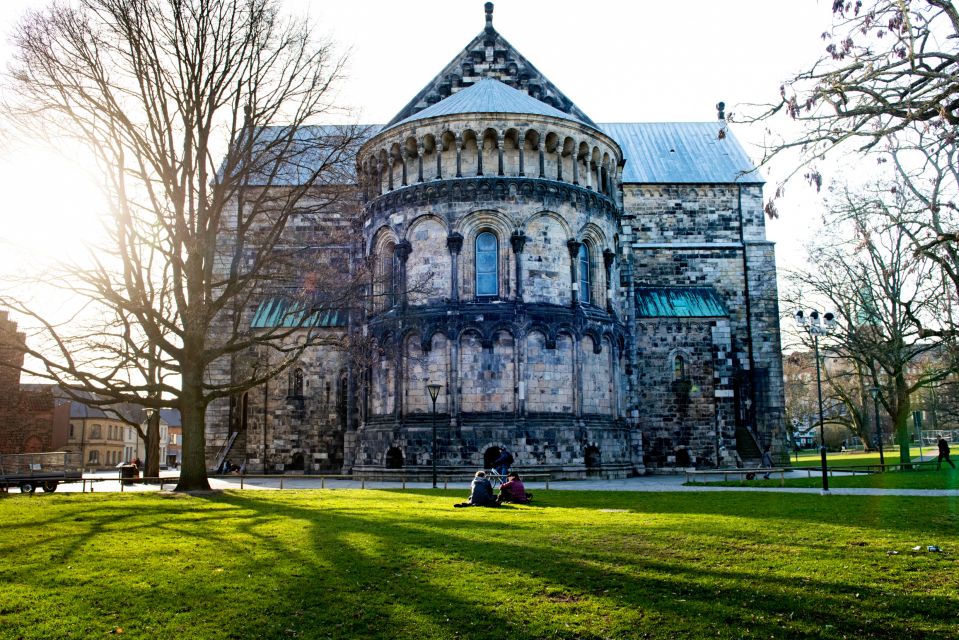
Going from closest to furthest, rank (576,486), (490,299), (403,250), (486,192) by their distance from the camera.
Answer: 1. (576,486)
2. (490,299)
3. (486,192)
4. (403,250)

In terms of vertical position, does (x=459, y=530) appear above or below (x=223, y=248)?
below

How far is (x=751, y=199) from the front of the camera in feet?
155

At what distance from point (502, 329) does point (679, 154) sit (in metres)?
23.0

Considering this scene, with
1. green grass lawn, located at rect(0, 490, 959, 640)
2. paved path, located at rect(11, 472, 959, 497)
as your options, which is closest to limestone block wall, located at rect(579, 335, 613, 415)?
paved path, located at rect(11, 472, 959, 497)

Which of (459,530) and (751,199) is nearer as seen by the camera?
(459,530)

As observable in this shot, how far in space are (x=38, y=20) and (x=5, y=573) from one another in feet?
57.7

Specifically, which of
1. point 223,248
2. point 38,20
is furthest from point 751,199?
point 38,20

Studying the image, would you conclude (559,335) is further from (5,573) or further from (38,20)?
(5,573)

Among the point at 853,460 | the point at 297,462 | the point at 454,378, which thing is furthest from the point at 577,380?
the point at 853,460

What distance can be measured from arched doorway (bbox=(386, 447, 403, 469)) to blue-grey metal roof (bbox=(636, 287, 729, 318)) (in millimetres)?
14907

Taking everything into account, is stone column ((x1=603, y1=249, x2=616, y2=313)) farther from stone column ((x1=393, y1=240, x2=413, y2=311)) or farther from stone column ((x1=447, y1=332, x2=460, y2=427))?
stone column ((x1=393, y1=240, x2=413, y2=311))

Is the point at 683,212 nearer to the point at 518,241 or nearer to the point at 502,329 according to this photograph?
the point at 518,241

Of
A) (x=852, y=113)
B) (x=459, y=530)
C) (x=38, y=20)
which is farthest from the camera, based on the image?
(x=38, y=20)

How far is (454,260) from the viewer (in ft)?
110
